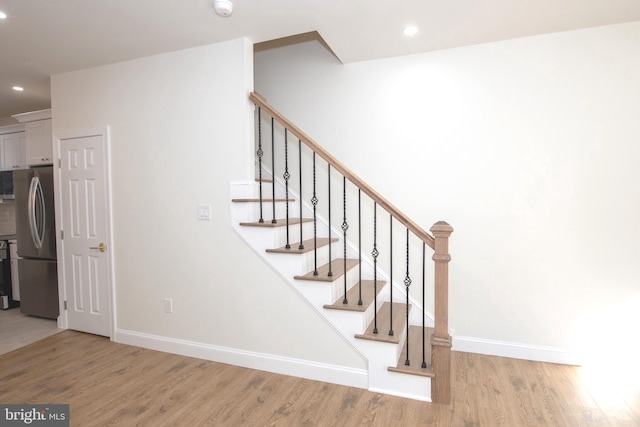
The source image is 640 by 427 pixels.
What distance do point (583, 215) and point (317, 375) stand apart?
2526 millimetres

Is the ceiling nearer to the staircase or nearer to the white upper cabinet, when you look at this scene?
the staircase

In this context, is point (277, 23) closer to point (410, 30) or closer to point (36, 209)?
point (410, 30)

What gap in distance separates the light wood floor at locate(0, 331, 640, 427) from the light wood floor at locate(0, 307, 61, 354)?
39 cm

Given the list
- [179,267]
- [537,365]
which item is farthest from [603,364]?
Answer: [179,267]

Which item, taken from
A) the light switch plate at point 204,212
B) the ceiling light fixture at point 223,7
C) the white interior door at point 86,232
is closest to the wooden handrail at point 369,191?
the ceiling light fixture at point 223,7

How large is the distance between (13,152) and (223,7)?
4.06 m

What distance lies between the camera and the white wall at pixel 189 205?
2709 millimetres

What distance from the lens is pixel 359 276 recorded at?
2725 mm

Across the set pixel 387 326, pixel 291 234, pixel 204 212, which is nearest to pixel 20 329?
pixel 204 212

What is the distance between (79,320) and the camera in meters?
3.50

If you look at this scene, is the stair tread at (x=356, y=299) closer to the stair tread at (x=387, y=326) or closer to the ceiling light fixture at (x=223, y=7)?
the stair tread at (x=387, y=326)

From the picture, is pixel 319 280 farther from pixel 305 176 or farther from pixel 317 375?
pixel 305 176

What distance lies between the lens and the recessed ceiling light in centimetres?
256

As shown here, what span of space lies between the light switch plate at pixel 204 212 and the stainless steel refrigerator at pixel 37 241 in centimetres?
214
